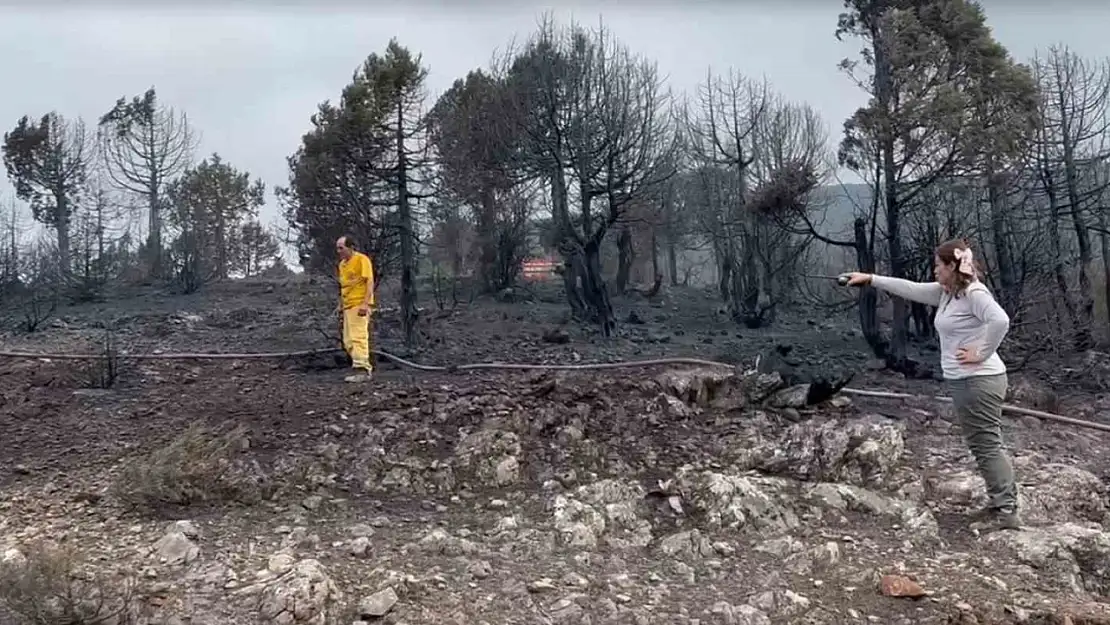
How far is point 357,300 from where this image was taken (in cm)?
699

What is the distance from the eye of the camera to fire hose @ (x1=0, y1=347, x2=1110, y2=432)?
236 inches

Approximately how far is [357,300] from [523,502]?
290 cm

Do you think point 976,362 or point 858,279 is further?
point 858,279

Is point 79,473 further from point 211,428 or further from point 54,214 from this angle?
point 54,214

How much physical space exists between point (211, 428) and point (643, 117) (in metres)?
8.34

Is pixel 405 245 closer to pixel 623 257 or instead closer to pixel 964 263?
pixel 964 263

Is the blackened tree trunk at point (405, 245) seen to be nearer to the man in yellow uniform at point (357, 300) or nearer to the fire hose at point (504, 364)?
the fire hose at point (504, 364)

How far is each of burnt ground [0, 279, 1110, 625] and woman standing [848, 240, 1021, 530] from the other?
27 cm

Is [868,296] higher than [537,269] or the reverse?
the reverse

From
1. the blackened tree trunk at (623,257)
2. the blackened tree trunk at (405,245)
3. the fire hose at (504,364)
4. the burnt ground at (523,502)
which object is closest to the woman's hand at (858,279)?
the burnt ground at (523,502)

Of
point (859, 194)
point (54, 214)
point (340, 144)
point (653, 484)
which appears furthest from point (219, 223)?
point (653, 484)

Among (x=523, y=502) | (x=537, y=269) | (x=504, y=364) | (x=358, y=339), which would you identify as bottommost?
(x=523, y=502)

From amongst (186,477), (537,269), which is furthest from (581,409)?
(537,269)

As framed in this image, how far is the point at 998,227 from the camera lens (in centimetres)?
902
